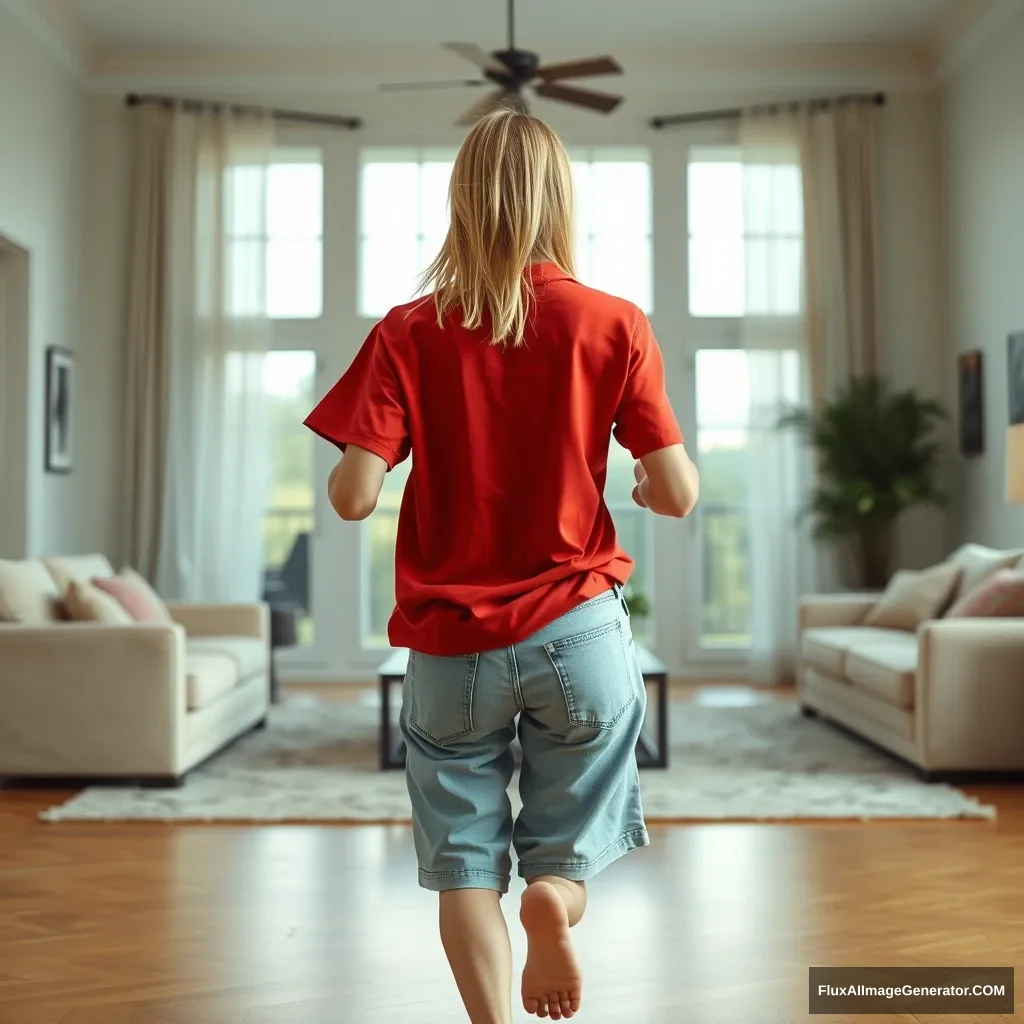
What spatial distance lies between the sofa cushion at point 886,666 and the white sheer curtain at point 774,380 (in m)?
1.88

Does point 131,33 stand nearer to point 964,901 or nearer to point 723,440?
point 723,440

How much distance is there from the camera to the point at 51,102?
23.0 ft

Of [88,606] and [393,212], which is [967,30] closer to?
[393,212]

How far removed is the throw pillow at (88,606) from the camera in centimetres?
468

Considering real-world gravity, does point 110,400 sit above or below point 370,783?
above

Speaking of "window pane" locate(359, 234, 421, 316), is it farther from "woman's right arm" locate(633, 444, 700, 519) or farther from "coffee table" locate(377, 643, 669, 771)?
"woman's right arm" locate(633, 444, 700, 519)

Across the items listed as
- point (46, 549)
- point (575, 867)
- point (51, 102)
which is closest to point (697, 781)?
point (575, 867)

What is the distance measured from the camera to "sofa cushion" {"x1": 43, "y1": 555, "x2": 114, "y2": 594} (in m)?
5.06

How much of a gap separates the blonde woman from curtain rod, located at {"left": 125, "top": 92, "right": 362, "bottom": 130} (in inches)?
253

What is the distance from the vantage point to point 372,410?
1589 mm

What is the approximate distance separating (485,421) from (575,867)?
599mm

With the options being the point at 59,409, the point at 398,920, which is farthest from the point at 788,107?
the point at 398,920

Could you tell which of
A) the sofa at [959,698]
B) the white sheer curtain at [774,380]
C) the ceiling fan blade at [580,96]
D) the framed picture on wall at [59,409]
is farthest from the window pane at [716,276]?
the framed picture on wall at [59,409]

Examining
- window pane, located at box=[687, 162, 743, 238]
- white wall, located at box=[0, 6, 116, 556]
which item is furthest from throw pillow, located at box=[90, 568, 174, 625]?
window pane, located at box=[687, 162, 743, 238]
